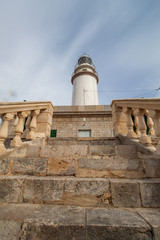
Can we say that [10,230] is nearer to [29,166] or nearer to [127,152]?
[29,166]

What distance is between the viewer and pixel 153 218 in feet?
3.90

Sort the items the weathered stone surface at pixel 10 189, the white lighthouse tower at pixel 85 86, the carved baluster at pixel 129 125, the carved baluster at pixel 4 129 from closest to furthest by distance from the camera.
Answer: the weathered stone surface at pixel 10 189
the carved baluster at pixel 4 129
the carved baluster at pixel 129 125
the white lighthouse tower at pixel 85 86

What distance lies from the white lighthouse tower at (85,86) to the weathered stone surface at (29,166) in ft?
47.6

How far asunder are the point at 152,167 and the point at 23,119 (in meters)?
3.00

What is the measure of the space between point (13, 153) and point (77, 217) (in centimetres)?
192

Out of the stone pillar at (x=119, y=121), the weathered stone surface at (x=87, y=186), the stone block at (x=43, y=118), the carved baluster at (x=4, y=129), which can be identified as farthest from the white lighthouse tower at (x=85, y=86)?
the weathered stone surface at (x=87, y=186)

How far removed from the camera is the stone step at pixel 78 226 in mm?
1029

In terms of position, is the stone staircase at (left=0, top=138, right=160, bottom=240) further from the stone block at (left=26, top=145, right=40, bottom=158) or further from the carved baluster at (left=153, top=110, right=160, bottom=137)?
the carved baluster at (left=153, top=110, right=160, bottom=137)

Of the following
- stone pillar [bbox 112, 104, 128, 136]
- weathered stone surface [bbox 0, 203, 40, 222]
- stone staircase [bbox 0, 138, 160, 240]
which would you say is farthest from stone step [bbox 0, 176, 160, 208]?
stone pillar [bbox 112, 104, 128, 136]

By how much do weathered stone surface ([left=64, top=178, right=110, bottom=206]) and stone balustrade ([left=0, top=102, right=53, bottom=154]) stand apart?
1.70 meters

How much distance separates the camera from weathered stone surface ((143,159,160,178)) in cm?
192

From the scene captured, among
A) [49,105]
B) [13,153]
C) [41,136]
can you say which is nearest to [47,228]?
[13,153]

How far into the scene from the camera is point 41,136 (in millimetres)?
3586

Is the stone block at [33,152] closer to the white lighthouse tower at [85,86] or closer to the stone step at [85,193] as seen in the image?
the stone step at [85,193]
